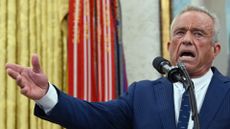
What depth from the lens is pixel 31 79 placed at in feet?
6.24

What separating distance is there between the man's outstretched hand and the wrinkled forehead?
0.76 m

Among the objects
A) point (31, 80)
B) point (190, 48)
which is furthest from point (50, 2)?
point (31, 80)

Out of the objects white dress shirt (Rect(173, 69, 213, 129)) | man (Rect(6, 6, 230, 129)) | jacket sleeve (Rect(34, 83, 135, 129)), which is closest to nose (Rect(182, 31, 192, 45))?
man (Rect(6, 6, 230, 129))

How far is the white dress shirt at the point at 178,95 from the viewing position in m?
1.96

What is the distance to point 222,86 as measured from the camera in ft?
7.49

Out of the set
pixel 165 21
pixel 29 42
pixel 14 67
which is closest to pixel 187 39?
pixel 14 67

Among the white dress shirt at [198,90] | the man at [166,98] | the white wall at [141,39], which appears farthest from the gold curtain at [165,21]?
the white dress shirt at [198,90]

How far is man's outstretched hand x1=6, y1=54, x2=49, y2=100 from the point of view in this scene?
184cm

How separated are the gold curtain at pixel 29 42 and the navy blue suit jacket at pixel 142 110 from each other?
1644 millimetres

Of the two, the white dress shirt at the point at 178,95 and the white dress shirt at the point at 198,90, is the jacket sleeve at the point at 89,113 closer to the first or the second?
the white dress shirt at the point at 178,95

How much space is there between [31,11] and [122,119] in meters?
1.91

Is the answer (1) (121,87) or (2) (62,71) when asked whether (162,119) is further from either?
(2) (62,71)

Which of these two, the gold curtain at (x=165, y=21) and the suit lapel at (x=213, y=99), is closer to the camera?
the suit lapel at (x=213, y=99)

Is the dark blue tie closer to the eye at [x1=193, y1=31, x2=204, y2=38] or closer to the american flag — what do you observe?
the eye at [x1=193, y1=31, x2=204, y2=38]
